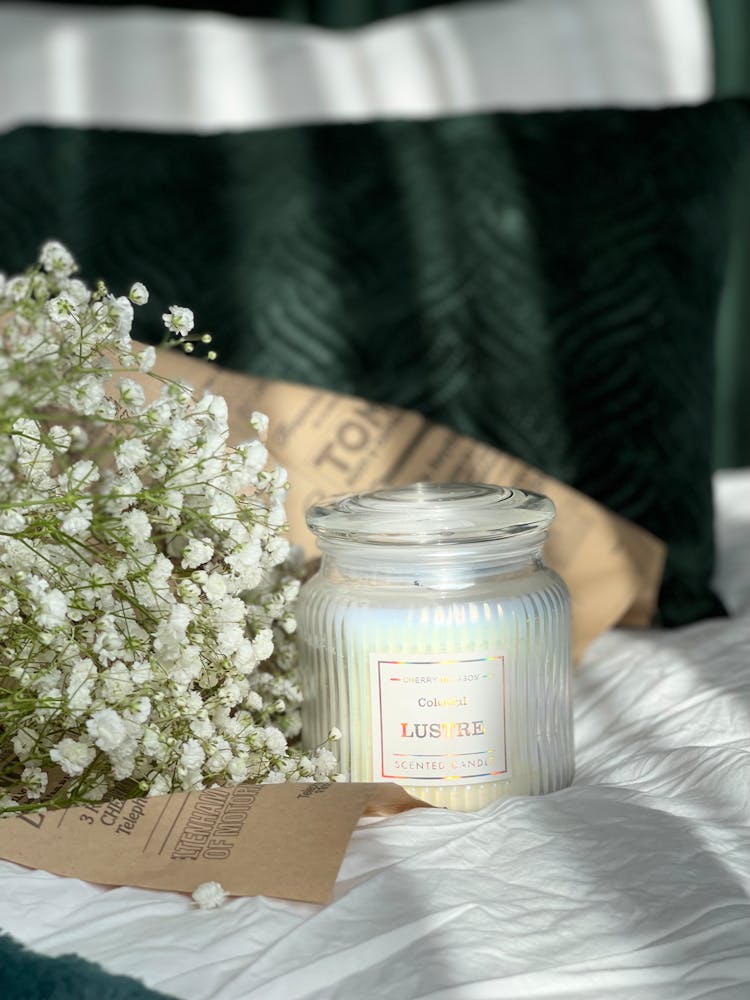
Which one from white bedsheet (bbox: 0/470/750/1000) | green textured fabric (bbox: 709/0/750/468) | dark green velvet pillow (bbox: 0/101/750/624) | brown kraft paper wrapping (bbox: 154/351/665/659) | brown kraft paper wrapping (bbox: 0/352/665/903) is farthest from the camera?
green textured fabric (bbox: 709/0/750/468)

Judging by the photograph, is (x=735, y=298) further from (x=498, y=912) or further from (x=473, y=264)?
(x=498, y=912)

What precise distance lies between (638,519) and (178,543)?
0.51 m

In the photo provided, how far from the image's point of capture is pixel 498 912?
0.59 meters

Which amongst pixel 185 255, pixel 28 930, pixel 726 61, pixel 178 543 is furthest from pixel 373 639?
pixel 726 61

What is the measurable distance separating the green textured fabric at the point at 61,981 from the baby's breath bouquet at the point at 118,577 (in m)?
0.13

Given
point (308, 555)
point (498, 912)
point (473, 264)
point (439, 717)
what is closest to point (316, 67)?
point (473, 264)

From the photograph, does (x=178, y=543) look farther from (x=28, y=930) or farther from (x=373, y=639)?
(x=28, y=930)

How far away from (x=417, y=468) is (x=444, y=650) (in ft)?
1.10

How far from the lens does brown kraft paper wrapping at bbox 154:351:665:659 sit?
1024mm

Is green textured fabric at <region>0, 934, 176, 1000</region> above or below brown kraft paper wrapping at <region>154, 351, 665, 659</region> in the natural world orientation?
below

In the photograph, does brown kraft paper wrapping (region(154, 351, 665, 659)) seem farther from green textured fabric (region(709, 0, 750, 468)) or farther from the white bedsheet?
green textured fabric (region(709, 0, 750, 468))

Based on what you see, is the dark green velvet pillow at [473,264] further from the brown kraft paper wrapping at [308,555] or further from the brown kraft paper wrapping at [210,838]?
the brown kraft paper wrapping at [210,838]

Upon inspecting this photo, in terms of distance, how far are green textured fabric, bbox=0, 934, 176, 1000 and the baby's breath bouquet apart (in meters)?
0.13

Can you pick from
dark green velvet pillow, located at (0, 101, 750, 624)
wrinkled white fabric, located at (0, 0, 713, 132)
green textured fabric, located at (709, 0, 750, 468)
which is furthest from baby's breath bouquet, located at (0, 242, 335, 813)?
green textured fabric, located at (709, 0, 750, 468)
